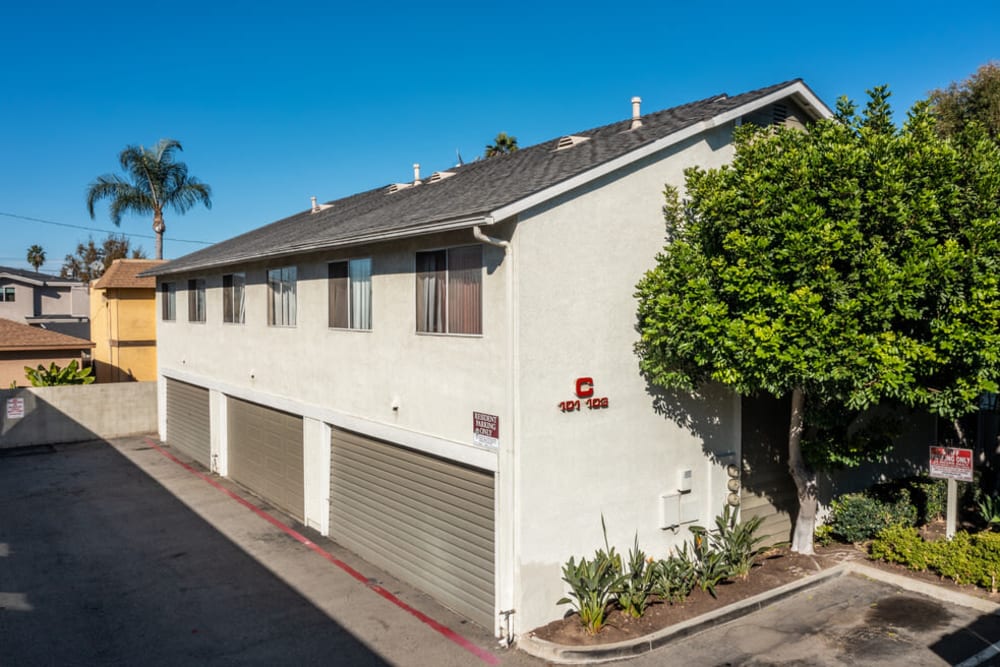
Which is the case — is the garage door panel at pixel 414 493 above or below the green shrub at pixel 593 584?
above

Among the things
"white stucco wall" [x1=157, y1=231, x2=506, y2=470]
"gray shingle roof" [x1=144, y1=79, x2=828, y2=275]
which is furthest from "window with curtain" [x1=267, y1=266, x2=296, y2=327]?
"gray shingle roof" [x1=144, y1=79, x2=828, y2=275]

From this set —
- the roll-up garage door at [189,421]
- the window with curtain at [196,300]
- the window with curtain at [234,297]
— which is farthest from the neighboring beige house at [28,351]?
the window with curtain at [234,297]

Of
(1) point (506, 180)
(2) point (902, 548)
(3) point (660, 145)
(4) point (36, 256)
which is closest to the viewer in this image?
(3) point (660, 145)

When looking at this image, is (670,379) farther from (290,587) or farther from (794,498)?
(290,587)

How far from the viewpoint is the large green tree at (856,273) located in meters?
8.38

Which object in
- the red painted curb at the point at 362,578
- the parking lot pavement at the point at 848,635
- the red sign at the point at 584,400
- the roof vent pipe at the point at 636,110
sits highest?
the roof vent pipe at the point at 636,110

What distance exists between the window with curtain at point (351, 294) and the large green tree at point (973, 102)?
20.6m

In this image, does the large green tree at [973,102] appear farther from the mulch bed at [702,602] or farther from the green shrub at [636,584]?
the green shrub at [636,584]

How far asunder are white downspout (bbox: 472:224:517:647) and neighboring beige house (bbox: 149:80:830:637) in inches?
0.9

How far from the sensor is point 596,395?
9719 millimetres

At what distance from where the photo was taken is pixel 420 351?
35.2 feet

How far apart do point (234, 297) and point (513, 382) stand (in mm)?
11648

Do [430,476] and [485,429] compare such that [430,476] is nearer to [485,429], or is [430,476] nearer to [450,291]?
[485,429]

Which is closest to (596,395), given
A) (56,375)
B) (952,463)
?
(952,463)
